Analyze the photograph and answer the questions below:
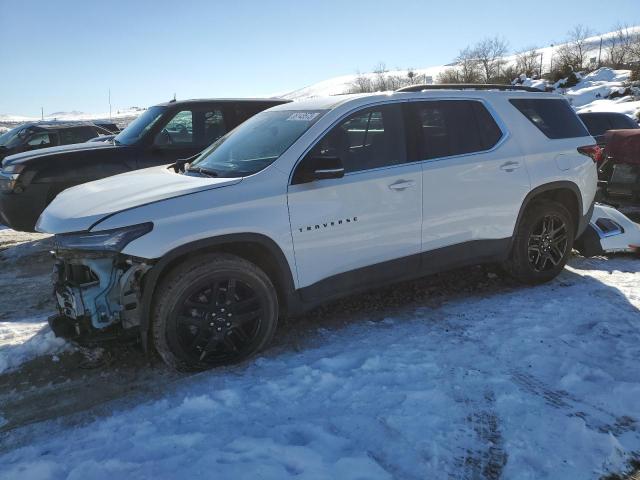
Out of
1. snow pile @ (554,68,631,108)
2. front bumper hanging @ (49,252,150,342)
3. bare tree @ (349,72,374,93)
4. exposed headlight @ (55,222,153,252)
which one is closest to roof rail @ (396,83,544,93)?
exposed headlight @ (55,222,153,252)

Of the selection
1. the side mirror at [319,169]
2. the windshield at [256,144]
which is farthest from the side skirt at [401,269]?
the windshield at [256,144]

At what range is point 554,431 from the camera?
9.21 feet

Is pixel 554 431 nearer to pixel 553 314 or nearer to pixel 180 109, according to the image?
pixel 553 314

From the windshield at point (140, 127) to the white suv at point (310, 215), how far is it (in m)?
2.77

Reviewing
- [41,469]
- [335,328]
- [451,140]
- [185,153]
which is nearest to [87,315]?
[41,469]

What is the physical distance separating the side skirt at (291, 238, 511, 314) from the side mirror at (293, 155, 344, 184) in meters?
0.76

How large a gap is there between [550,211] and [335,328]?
2.41 metres

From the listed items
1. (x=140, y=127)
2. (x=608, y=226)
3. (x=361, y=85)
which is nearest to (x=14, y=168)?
(x=140, y=127)

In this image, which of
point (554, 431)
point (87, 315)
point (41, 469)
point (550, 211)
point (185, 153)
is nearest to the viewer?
point (41, 469)

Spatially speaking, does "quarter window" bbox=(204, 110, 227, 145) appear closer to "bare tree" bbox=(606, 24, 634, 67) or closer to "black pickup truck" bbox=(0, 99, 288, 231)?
"black pickup truck" bbox=(0, 99, 288, 231)

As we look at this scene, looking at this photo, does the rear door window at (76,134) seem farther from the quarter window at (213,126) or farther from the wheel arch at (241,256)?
the wheel arch at (241,256)

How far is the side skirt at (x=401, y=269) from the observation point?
3867 millimetres

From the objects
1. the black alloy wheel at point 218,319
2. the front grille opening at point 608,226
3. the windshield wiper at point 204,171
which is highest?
the windshield wiper at point 204,171

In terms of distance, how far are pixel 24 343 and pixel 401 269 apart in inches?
117
